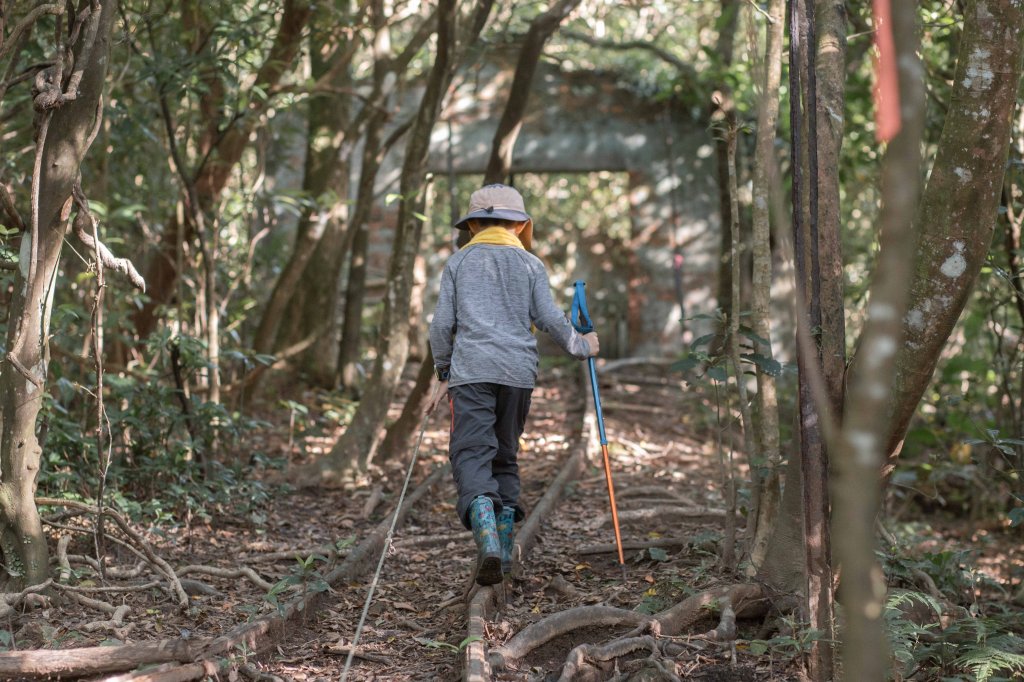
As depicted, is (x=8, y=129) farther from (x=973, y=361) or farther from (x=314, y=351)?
(x=973, y=361)

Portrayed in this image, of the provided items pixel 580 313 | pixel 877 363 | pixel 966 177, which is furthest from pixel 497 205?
pixel 877 363

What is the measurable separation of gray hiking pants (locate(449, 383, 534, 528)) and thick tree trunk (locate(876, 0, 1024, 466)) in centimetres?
189

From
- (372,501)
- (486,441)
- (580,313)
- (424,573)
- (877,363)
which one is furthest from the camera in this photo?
(372,501)

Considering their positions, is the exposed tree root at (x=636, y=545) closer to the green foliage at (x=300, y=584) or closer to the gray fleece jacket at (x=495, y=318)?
the gray fleece jacket at (x=495, y=318)

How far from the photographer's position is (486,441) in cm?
448

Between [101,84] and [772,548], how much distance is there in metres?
3.27

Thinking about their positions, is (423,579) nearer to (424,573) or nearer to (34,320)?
(424,573)

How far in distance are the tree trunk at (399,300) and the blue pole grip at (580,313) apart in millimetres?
2112

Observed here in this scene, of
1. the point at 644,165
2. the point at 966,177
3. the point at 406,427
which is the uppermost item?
the point at 644,165

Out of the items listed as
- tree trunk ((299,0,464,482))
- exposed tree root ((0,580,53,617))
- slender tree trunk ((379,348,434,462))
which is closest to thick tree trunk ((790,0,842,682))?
exposed tree root ((0,580,53,617))

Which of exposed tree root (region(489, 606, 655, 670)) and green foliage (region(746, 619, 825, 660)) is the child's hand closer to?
exposed tree root (region(489, 606, 655, 670))

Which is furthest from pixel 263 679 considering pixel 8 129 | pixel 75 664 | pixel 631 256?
pixel 631 256

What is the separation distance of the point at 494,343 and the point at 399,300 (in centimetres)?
279

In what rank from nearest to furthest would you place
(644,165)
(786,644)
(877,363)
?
(877,363)
(786,644)
(644,165)
